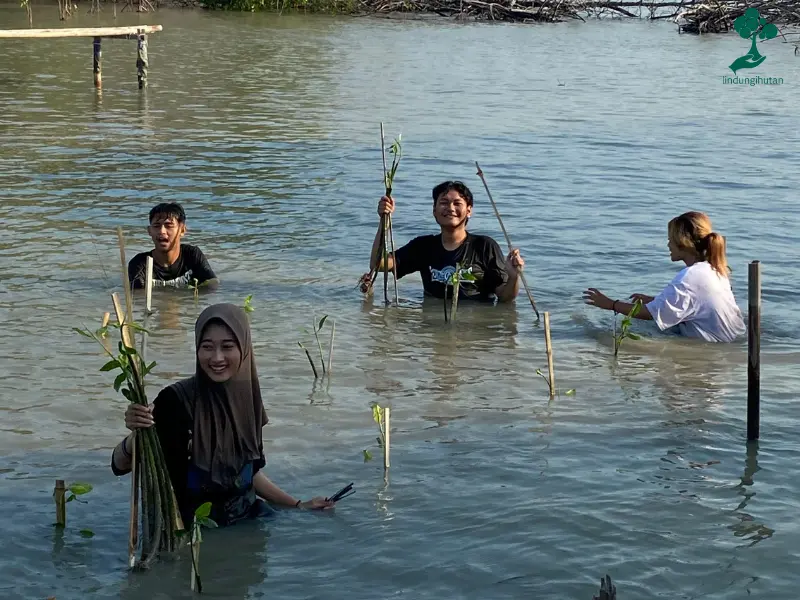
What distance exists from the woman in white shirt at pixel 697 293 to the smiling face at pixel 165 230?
306cm

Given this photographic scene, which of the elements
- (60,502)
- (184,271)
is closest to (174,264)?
(184,271)

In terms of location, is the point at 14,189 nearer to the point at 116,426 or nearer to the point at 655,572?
the point at 116,426

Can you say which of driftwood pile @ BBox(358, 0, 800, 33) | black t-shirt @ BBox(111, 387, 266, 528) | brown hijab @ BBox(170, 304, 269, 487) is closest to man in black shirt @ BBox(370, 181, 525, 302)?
black t-shirt @ BBox(111, 387, 266, 528)

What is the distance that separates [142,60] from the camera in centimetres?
1991

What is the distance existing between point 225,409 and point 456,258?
4188 mm

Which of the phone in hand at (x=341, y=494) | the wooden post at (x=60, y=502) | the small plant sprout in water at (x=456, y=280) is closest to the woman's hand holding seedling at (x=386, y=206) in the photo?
the small plant sprout in water at (x=456, y=280)

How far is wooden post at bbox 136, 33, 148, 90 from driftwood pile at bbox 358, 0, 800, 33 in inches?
724

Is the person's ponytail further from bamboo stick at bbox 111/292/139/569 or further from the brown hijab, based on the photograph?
bamboo stick at bbox 111/292/139/569

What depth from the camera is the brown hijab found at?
4.29 metres

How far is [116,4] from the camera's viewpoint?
36281 mm

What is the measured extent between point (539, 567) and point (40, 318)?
472 cm

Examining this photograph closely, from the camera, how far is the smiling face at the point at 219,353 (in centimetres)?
426

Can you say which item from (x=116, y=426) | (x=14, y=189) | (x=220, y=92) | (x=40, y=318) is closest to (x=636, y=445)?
(x=116, y=426)

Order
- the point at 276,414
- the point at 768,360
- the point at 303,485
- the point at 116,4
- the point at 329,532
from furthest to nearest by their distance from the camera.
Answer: the point at 116,4 → the point at 768,360 → the point at 276,414 → the point at 303,485 → the point at 329,532
